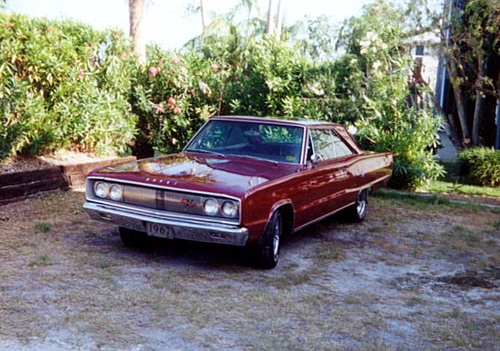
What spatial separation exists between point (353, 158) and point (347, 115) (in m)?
3.58

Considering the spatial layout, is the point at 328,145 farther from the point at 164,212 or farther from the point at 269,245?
the point at 164,212

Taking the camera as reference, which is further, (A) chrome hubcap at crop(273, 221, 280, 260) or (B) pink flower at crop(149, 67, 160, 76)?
(B) pink flower at crop(149, 67, 160, 76)

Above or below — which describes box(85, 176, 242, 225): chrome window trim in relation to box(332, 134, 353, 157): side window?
below

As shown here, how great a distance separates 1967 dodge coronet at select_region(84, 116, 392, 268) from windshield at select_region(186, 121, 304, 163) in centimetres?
1

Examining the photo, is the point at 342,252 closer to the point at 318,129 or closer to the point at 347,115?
the point at 318,129

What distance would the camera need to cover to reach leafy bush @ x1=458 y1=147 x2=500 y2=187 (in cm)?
1180

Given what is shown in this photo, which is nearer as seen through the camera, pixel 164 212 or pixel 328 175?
pixel 164 212

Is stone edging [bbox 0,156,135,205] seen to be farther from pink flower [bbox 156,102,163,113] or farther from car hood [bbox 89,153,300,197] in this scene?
car hood [bbox 89,153,300,197]

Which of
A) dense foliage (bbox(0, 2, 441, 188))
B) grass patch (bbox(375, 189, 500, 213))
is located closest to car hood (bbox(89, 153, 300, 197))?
dense foliage (bbox(0, 2, 441, 188))

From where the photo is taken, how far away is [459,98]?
14.0m

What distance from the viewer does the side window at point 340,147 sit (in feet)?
23.2

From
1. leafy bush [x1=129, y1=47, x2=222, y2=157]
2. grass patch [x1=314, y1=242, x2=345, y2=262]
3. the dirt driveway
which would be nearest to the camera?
the dirt driveway

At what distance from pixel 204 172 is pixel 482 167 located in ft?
27.4

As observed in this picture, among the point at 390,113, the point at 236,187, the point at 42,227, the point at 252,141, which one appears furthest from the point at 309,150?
the point at 390,113
